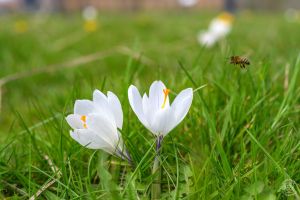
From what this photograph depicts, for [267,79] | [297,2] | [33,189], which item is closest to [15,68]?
[267,79]

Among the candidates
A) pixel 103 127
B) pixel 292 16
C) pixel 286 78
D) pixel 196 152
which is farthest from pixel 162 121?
pixel 292 16

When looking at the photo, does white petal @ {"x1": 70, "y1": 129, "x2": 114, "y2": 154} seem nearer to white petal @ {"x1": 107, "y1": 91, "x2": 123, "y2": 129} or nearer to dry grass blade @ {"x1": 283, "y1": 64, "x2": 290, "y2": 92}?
white petal @ {"x1": 107, "y1": 91, "x2": 123, "y2": 129}

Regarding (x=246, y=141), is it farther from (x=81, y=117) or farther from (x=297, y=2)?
(x=297, y=2)

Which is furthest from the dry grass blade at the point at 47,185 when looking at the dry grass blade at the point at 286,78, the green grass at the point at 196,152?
the dry grass blade at the point at 286,78

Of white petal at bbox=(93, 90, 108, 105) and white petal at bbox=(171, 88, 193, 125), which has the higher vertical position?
white petal at bbox=(93, 90, 108, 105)

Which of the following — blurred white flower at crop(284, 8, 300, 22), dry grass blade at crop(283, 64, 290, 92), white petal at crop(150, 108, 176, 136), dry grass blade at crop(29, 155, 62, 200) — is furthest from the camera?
blurred white flower at crop(284, 8, 300, 22)

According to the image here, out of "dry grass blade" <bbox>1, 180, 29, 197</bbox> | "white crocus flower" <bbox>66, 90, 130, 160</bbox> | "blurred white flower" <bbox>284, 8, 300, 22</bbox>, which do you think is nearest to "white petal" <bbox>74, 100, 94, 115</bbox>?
"white crocus flower" <bbox>66, 90, 130, 160</bbox>

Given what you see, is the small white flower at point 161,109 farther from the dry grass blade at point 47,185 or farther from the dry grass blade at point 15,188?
the dry grass blade at point 15,188
